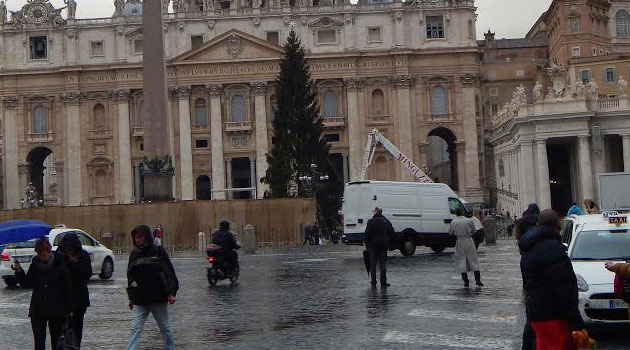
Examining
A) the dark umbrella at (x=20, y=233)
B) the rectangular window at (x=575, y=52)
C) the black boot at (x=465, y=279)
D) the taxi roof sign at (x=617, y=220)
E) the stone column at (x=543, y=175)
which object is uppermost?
the rectangular window at (x=575, y=52)

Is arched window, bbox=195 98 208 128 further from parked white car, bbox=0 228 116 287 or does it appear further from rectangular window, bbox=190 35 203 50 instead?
parked white car, bbox=0 228 116 287

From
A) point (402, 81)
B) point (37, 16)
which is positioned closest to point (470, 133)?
point (402, 81)

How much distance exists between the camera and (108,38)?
278 feet

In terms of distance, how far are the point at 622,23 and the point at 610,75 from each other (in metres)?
15.6

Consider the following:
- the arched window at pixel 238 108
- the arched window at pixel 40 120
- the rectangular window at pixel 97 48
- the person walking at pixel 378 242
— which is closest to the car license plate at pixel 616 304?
the person walking at pixel 378 242

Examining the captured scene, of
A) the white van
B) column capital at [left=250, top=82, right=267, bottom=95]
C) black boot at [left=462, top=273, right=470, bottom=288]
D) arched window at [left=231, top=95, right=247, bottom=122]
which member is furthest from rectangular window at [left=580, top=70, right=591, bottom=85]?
black boot at [left=462, top=273, right=470, bottom=288]

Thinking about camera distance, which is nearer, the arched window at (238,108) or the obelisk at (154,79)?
the obelisk at (154,79)

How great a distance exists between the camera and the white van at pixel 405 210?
34.0 meters

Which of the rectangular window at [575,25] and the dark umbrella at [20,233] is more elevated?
the rectangular window at [575,25]

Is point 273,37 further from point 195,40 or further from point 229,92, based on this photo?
point 195,40

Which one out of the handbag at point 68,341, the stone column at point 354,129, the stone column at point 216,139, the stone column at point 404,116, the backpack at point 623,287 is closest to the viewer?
the backpack at point 623,287

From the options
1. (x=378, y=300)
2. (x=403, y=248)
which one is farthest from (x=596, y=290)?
(x=403, y=248)

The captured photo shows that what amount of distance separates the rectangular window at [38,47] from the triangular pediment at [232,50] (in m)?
11.3

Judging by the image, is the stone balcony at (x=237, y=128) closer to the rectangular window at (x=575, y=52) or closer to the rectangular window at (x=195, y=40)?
the rectangular window at (x=195, y=40)
